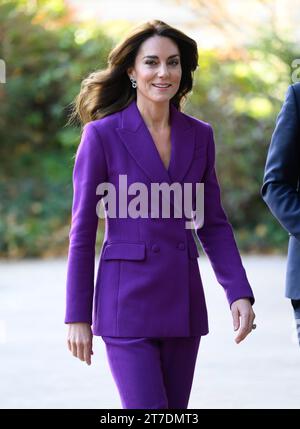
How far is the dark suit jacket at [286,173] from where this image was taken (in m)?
3.33

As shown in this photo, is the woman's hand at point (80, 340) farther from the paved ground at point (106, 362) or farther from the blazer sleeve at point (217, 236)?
the paved ground at point (106, 362)

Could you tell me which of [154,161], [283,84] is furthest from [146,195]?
[283,84]

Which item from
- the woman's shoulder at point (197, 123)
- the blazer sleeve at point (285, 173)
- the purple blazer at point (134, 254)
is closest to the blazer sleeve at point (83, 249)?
the purple blazer at point (134, 254)

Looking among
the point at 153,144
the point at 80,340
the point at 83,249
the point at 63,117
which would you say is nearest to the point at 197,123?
the point at 153,144

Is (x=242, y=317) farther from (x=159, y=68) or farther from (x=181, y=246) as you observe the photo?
(x=159, y=68)

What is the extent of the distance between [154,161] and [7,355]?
4337 millimetres

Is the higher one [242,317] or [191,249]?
[191,249]

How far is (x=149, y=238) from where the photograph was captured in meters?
3.33

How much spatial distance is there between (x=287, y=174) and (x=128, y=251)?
0.54 meters

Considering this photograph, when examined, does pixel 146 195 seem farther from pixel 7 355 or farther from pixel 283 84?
pixel 283 84

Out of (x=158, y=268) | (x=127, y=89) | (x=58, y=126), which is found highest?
(x=58, y=126)

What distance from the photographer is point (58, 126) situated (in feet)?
53.8

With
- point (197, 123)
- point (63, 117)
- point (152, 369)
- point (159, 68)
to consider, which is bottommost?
point (152, 369)

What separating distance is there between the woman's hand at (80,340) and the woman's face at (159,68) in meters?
0.74
